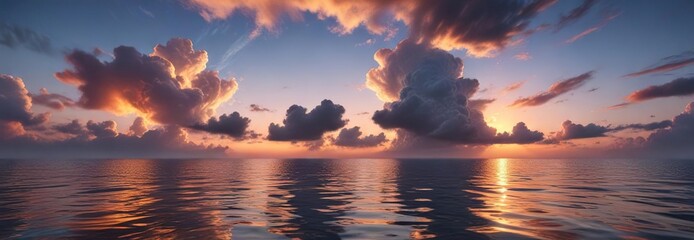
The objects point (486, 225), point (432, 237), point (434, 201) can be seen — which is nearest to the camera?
point (432, 237)

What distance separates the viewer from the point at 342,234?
1489 cm

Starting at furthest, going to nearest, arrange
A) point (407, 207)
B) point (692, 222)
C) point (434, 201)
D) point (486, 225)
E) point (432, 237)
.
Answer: point (434, 201) < point (407, 207) < point (692, 222) < point (486, 225) < point (432, 237)

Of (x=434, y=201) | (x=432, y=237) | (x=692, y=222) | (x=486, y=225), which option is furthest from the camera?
(x=434, y=201)

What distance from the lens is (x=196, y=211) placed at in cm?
2105

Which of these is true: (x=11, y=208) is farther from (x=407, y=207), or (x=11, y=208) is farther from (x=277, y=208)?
(x=407, y=207)

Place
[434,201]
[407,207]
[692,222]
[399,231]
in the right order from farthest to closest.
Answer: [434,201] → [407,207] → [692,222] → [399,231]

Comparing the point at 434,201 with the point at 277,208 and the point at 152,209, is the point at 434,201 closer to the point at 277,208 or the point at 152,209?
the point at 277,208

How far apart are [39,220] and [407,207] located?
809 inches

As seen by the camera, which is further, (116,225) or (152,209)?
(152,209)

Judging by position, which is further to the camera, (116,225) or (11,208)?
(11,208)

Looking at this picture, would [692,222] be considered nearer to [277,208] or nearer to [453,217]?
[453,217]

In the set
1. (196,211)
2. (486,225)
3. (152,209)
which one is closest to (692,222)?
(486,225)

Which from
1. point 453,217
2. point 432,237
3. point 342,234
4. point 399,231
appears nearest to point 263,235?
point 342,234

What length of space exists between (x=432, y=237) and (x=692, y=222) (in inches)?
581
